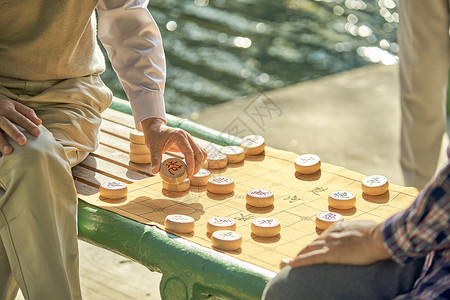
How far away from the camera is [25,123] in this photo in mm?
1826

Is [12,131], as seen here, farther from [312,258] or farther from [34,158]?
[312,258]

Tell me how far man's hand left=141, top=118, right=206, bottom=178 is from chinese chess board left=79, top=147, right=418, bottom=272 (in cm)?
9

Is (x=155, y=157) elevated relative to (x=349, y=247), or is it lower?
lower

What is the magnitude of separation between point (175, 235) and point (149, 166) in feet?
1.58

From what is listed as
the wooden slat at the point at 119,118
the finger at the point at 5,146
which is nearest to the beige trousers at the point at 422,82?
the wooden slat at the point at 119,118

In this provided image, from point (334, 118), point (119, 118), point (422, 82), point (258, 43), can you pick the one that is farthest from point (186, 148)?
point (258, 43)

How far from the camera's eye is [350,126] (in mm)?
4230

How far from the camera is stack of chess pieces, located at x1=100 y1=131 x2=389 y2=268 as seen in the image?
1879mm

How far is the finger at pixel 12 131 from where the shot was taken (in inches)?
69.7

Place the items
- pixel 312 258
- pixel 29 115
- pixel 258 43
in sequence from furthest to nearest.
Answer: pixel 258 43
pixel 29 115
pixel 312 258

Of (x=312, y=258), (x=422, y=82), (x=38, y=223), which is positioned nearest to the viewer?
(x=312, y=258)

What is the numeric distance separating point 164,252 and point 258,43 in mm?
4149

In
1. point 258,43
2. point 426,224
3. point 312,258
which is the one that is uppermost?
point 426,224

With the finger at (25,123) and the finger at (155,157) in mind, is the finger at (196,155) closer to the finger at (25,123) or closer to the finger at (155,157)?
the finger at (155,157)
